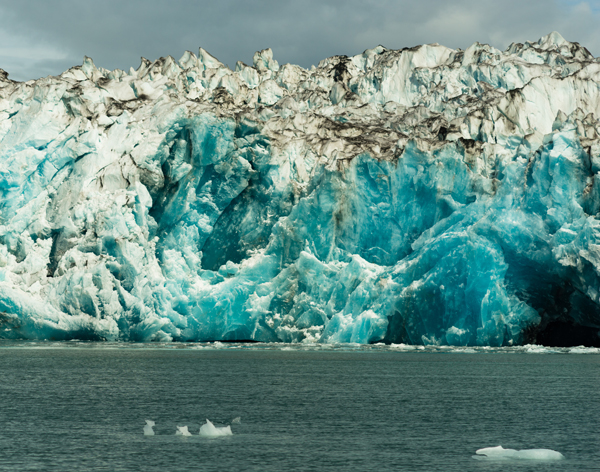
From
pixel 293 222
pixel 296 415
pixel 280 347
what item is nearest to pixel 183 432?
pixel 296 415

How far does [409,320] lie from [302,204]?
31.4 feet

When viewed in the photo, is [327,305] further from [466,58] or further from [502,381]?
[466,58]

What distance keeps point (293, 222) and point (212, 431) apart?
30.1 metres

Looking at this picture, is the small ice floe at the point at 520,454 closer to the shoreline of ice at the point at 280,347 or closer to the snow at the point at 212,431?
the snow at the point at 212,431

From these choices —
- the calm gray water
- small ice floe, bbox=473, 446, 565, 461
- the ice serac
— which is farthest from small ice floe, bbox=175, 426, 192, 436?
the ice serac

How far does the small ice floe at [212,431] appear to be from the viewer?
16.5m

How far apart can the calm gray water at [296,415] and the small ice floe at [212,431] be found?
0.85ft

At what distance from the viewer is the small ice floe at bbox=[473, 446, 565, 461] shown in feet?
45.8

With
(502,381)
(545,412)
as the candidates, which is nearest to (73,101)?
(502,381)

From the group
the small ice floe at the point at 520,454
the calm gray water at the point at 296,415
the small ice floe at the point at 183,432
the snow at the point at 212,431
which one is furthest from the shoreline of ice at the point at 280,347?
the small ice floe at the point at 520,454

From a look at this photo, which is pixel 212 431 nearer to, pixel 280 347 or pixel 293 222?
pixel 280 347

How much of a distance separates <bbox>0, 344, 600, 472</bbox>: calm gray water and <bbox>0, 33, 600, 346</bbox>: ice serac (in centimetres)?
642

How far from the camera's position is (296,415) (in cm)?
1978

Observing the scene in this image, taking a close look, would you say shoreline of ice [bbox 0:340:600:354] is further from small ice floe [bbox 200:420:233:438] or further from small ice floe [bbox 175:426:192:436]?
small ice floe [bbox 175:426:192:436]
